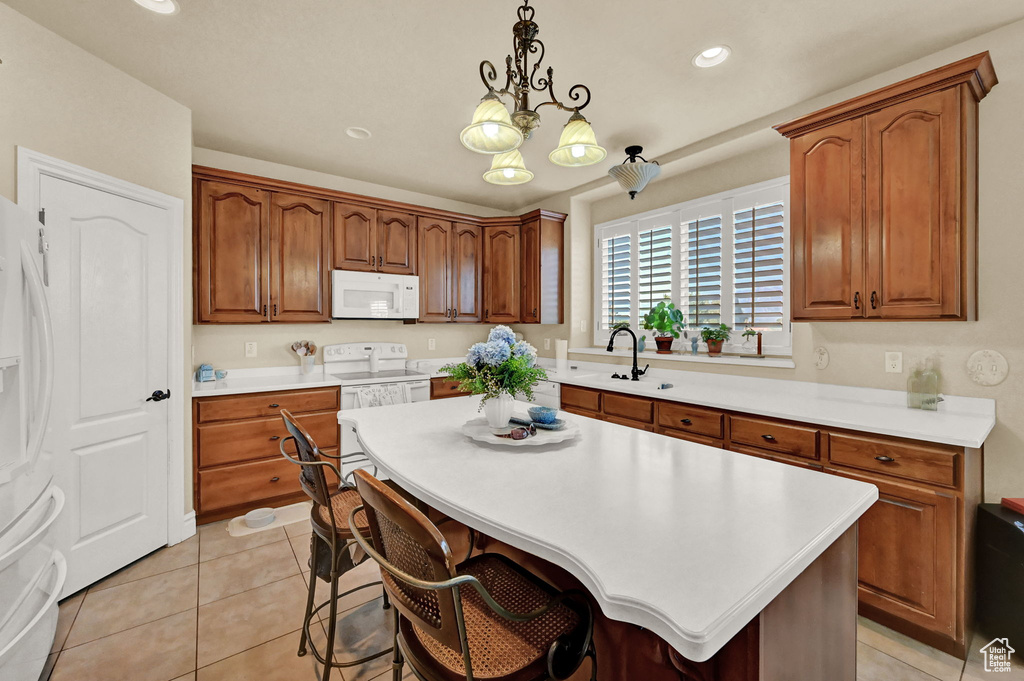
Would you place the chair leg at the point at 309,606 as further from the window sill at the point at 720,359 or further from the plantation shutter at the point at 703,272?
the plantation shutter at the point at 703,272

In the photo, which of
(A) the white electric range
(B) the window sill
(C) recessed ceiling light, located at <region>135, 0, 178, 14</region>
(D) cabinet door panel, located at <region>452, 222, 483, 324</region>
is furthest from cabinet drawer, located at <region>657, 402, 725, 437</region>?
(C) recessed ceiling light, located at <region>135, 0, 178, 14</region>

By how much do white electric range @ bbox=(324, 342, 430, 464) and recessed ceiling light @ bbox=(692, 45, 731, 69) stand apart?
294 cm

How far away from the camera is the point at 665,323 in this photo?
3516mm

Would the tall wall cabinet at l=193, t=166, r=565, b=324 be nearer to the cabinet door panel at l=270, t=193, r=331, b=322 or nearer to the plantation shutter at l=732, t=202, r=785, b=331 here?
the cabinet door panel at l=270, t=193, r=331, b=322

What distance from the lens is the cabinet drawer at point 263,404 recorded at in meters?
2.91

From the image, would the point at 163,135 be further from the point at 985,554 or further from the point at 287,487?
the point at 985,554

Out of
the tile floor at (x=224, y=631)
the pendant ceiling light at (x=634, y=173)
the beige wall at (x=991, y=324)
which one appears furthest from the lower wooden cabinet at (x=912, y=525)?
the pendant ceiling light at (x=634, y=173)

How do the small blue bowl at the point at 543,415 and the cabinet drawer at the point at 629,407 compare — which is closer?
the small blue bowl at the point at 543,415

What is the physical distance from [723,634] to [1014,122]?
2.69 metres

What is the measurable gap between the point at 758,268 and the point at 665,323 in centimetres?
76

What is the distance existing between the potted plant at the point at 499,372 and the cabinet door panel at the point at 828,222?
169 centimetres

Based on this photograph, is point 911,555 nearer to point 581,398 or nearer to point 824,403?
point 824,403

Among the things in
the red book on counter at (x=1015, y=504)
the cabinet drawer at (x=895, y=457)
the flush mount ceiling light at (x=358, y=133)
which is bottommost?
the red book on counter at (x=1015, y=504)

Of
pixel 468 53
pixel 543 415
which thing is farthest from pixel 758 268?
pixel 468 53
